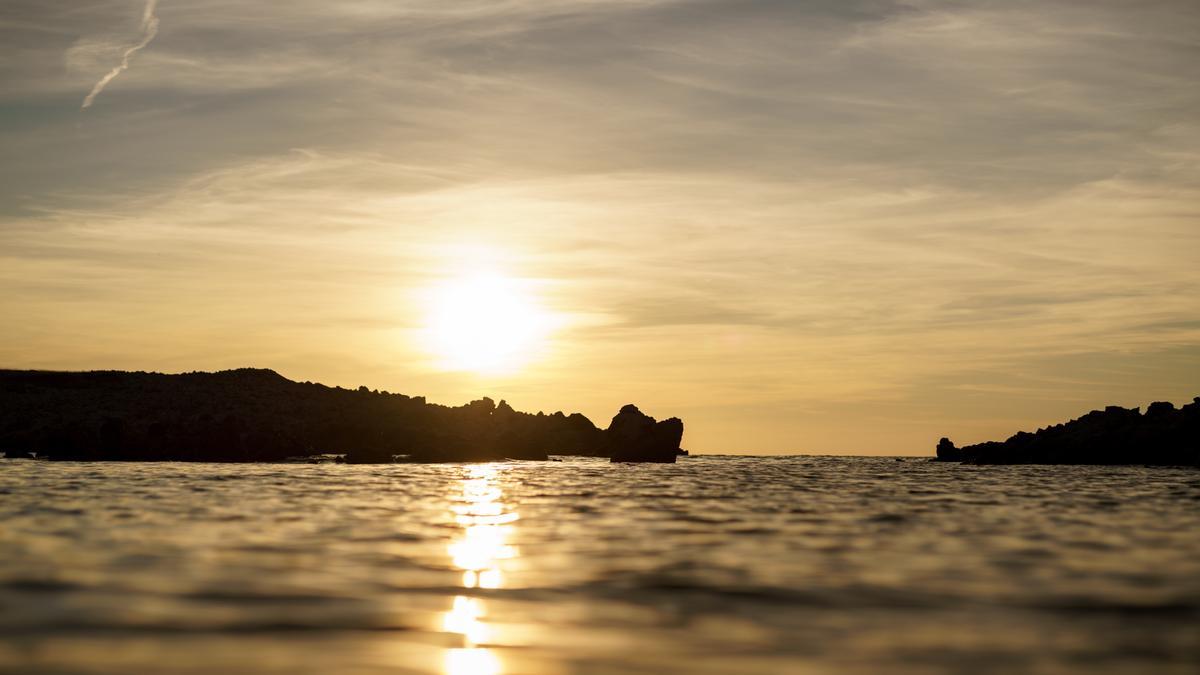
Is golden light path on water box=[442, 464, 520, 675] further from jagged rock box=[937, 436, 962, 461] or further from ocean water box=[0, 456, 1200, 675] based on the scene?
jagged rock box=[937, 436, 962, 461]

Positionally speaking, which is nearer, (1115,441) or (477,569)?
(477,569)

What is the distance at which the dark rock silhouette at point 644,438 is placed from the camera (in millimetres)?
120125

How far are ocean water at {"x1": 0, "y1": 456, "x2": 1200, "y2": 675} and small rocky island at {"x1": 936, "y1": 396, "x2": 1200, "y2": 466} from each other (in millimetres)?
80865

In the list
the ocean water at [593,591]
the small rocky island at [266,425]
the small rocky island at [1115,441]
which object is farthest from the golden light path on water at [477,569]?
the small rocky island at [1115,441]

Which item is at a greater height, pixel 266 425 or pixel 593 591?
pixel 266 425

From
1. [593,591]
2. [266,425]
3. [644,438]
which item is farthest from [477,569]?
[266,425]

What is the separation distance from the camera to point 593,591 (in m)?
15.5

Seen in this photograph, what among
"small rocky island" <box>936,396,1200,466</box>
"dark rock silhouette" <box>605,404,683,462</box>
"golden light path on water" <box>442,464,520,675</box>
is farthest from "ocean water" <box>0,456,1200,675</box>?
"dark rock silhouette" <box>605,404,683,462</box>

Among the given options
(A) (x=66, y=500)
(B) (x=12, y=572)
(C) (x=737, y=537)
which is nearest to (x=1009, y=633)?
(C) (x=737, y=537)

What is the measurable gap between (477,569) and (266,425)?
117m

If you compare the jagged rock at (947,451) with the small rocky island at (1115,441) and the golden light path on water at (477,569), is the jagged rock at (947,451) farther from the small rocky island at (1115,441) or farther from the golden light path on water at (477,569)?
the golden light path on water at (477,569)

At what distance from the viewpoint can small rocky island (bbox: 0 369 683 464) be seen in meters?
104

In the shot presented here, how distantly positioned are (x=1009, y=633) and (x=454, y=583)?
784cm

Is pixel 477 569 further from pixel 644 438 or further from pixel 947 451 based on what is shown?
pixel 947 451
